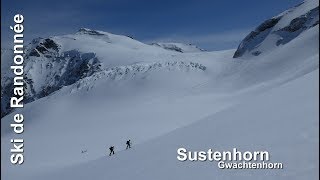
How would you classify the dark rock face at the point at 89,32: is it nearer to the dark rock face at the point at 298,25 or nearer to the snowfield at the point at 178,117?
the snowfield at the point at 178,117

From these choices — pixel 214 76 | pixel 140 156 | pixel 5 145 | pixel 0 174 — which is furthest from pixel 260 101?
pixel 214 76

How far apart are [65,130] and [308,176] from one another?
4614 centimetres

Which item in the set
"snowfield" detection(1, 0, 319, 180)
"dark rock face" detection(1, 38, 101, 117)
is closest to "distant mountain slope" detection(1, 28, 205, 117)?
"dark rock face" detection(1, 38, 101, 117)

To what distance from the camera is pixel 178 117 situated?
A: 4978cm

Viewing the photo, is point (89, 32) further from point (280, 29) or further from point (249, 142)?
point (249, 142)

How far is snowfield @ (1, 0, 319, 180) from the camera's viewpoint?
16.9 m

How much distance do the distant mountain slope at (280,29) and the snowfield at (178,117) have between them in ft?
1.88

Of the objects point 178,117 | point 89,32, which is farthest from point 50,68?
point 178,117

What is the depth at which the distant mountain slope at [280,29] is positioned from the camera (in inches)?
3066

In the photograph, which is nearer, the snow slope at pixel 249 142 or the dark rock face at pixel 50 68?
the snow slope at pixel 249 142

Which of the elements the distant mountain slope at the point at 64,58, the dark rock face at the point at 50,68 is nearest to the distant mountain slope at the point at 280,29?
the distant mountain slope at the point at 64,58

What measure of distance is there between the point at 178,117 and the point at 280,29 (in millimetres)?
42042

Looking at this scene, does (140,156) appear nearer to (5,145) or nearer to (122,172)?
(122,172)

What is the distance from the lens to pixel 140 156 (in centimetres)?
2358
